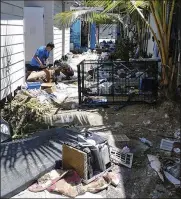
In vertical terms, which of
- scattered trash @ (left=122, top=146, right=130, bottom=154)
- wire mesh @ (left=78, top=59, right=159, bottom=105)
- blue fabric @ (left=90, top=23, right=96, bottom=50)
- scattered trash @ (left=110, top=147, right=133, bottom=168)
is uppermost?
blue fabric @ (left=90, top=23, right=96, bottom=50)

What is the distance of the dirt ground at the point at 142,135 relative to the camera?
4.18 m

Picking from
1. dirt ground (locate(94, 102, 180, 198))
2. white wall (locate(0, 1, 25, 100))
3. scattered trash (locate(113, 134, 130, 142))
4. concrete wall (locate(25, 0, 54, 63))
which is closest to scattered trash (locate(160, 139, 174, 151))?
dirt ground (locate(94, 102, 180, 198))

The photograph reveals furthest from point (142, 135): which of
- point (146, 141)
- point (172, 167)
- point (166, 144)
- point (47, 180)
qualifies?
point (47, 180)

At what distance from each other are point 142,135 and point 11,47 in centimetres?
372

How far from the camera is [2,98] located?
6938 millimetres

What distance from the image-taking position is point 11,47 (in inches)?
294

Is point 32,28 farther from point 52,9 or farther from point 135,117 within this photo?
point 135,117

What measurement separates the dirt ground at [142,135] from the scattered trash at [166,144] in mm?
93

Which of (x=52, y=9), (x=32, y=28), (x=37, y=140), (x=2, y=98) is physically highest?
(x=52, y=9)

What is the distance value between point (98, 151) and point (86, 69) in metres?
4.15

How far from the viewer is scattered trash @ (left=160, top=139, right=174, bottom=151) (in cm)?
529

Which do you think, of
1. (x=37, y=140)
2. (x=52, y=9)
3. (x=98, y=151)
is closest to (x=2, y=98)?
(x=37, y=140)

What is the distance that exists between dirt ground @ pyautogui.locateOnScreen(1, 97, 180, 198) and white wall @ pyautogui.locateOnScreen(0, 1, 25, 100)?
2.21 m

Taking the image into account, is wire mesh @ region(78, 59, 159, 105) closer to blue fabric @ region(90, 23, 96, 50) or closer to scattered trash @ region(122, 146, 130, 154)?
scattered trash @ region(122, 146, 130, 154)
